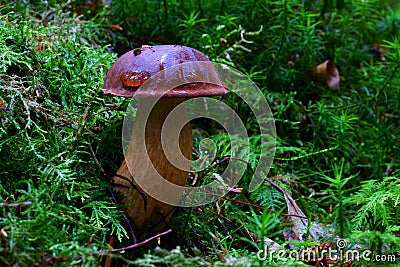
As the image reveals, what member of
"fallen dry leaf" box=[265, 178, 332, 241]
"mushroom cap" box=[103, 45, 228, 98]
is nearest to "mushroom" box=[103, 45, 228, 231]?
"mushroom cap" box=[103, 45, 228, 98]

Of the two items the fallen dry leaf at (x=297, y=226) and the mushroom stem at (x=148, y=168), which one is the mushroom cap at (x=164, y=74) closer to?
the mushroom stem at (x=148, y=168)

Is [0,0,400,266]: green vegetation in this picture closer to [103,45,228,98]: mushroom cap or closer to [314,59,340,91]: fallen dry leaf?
[314,59,340,91]: fallen dry leaf

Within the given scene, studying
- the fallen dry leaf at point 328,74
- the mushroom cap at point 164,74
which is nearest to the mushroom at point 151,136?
the mushroom cap at point 164,74

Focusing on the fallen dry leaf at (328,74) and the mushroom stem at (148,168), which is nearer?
the mushroom stem at (148,168)

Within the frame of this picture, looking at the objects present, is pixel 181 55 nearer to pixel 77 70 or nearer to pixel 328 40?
pixel 77 70

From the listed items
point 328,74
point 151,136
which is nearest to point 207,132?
point 151,136

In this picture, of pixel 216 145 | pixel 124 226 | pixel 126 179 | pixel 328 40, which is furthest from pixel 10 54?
pixel 328 40

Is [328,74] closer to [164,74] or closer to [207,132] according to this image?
[207,132]

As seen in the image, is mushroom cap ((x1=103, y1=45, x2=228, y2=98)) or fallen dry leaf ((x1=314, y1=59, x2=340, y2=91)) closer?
mushroom cap ((x1=103, y1=45, x2=228, y2=98))
